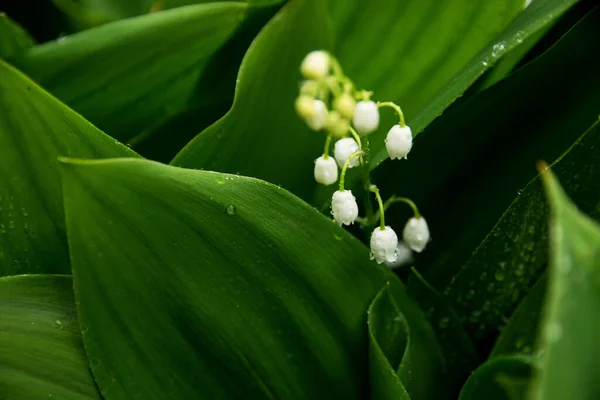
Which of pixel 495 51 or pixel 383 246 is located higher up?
pixel 495 51

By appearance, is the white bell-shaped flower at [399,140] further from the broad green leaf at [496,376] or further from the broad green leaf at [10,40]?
the broad green leaf at [10,40]

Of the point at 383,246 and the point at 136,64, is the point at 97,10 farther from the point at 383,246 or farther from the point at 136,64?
the point at 383,246

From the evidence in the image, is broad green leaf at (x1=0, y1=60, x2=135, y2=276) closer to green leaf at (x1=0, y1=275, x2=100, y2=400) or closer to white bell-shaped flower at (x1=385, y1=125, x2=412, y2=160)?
green leaf at (x1=0, y1=275, x2=100, y2=400)

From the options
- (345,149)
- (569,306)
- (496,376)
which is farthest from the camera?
(345,149)

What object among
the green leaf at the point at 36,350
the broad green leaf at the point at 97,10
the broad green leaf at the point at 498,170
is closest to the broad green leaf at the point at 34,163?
the green leaf at the point at 36,350

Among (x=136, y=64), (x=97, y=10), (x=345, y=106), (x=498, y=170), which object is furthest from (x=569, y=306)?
(x=97, y=10)

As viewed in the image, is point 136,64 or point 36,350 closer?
point 36,350
